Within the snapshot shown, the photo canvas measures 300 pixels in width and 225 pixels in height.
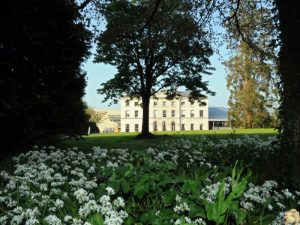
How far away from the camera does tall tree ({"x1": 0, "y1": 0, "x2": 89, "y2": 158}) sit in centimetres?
1090

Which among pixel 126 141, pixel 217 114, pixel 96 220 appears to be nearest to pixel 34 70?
pixel 96 220

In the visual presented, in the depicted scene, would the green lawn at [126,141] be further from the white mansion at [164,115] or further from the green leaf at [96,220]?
the white mansion at [164,115]

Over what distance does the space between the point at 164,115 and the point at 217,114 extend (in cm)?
2623

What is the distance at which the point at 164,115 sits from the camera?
125 metres

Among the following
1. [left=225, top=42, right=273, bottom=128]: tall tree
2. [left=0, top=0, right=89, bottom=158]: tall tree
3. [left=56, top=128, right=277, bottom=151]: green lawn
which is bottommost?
[left=56, top=128, right=277, bottom=151]: green lawn

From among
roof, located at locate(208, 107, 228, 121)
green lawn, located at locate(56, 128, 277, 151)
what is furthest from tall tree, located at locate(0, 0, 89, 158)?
roof, located at locate(208, 107, 228, 121)

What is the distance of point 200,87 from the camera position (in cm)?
3334

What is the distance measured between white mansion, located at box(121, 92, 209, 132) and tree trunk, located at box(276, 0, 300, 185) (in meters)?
116

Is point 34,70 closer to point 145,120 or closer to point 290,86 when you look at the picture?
point 290,86

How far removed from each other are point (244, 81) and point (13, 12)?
6239 centimetres

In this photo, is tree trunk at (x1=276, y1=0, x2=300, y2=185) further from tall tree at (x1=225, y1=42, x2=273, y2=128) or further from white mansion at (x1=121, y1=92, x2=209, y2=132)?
white mansion at (x1=121, y1=92, x2=209, y2=132)

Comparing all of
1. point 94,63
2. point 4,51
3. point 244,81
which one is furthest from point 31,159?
A: point 244,81

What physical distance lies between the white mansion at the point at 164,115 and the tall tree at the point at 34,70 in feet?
362

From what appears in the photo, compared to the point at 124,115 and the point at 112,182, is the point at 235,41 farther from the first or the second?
the point at 124,115
